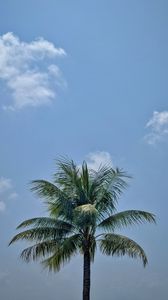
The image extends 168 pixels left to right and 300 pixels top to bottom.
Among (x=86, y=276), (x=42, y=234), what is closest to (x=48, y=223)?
(x=42, y=234)

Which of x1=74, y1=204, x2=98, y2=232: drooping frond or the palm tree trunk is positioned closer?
x1=74, y1=204, x2=98, y2=232: drooping frond

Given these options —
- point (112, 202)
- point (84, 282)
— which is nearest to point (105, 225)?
point (112, 202)

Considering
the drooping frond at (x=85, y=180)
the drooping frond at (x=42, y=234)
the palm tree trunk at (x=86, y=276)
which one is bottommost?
the palm tree trunk at (x=86, y=276)

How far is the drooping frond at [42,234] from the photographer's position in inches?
1240

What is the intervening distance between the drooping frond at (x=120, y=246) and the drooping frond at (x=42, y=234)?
2.39 m

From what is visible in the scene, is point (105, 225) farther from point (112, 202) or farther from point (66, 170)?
point (66, 170)

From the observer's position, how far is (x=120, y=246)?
31.5 meters

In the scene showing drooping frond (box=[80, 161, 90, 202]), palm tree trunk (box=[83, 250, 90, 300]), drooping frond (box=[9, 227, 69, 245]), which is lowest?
palm tree trunk (box=[83, 250, 90, 300])

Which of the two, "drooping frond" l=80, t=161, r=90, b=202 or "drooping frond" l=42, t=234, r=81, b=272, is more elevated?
"drooping frond" l=80, t=161, r=90, b=202

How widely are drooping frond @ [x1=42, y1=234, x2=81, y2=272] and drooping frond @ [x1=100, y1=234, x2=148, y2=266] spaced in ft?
5.21

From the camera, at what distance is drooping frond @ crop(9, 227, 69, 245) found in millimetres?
31500

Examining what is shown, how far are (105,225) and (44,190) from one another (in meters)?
4.19

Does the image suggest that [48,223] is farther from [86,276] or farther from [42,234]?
[86,276]

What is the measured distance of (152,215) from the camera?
104ft
